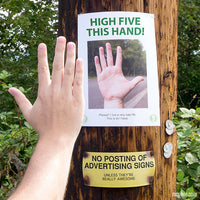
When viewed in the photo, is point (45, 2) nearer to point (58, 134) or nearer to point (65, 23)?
point (65, 23)

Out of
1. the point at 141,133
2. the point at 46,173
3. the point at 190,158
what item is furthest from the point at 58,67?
the point at 190,158

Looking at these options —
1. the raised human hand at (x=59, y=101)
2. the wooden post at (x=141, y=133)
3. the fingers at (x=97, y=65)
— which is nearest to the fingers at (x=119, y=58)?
the fingers at (x=97, y=65)

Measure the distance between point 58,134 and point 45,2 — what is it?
6698 millimetres

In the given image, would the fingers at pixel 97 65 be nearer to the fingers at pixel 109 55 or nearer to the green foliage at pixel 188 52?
the fingers at pixel 109 55

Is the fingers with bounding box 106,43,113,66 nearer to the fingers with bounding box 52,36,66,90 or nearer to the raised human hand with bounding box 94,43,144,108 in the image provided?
the raised human hand with bounding box 94,43,144,108

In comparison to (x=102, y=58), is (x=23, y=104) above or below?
below

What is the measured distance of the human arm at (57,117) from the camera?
0.99 metres

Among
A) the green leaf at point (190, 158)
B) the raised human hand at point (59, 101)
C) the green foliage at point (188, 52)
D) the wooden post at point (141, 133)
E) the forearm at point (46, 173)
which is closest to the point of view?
the forearm at point (46, 173)

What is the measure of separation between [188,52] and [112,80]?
24.8 feet

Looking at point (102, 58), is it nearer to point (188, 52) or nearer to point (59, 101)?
point (59, 101)

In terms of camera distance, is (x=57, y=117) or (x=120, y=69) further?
(x=120, y=69)

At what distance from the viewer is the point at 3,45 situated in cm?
809

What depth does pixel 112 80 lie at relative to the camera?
1.85 metres

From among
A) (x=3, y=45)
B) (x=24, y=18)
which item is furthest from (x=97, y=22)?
(x=3, y=45)
